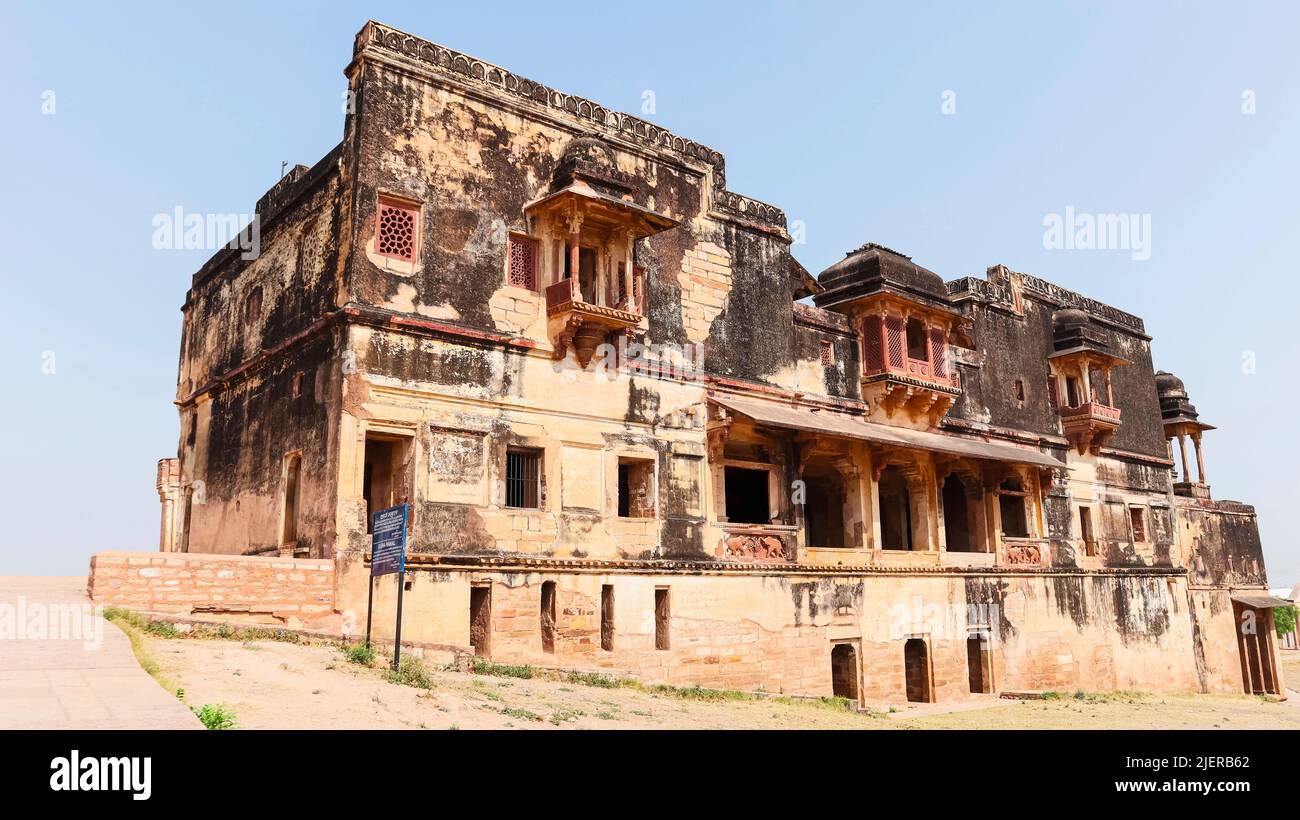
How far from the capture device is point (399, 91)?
14156 millimetres

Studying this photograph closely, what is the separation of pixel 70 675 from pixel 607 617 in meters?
8.58

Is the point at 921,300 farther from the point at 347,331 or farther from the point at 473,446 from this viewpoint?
the point at 347,331

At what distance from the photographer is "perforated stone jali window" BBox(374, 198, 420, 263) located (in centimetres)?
1384

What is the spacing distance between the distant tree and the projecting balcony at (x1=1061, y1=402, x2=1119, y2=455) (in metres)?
28.6

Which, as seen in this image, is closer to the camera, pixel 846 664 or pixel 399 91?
pixel 399 91

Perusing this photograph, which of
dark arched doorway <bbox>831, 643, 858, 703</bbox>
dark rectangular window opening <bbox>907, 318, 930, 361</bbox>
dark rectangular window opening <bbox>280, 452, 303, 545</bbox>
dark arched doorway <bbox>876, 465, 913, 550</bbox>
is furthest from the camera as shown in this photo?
dark arched doorway <bbox>876, 465, 913, 550</bbox>

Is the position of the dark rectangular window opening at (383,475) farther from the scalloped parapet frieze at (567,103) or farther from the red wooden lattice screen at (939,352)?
the red wooden lattice screen at (939,352)

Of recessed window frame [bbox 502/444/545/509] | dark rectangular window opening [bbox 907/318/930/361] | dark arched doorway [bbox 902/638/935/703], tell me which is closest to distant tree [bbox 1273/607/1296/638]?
dark rectangular window opening [bbox 907/318/930/361]

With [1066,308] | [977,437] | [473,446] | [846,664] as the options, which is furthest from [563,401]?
[1066,308]

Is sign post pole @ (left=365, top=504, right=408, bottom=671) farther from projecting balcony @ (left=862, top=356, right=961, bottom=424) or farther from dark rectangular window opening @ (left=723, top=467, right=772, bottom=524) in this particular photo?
projecting balcony @ (left=862, top=356, right=961, bottom=424)

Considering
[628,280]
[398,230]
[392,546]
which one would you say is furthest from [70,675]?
[628,280]

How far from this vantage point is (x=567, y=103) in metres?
16.2

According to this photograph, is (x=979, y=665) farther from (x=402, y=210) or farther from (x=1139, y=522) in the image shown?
(x=402, y=210)

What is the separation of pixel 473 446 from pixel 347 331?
7.88ft
